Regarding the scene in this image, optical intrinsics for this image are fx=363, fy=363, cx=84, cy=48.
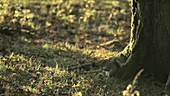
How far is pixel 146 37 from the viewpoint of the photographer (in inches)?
303

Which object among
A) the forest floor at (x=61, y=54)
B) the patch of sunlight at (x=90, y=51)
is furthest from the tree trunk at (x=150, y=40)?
the patch of sunlight at (x=90, y=51)

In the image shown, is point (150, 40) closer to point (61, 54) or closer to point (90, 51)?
point (61, 54)

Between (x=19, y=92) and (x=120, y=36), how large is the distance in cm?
758

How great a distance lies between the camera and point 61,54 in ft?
32.3

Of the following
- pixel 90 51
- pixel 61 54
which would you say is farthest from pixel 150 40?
pixel 90 51

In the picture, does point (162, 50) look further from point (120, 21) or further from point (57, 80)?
point (120, 21)

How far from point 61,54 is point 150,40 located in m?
2.96

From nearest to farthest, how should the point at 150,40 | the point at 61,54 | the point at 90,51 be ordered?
the point at 150,40 → the point at 61,54 → the point at 90,51

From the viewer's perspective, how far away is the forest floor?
707 centimetres

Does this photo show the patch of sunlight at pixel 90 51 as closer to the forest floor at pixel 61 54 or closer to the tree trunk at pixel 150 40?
the forest floor at pixel 61 54

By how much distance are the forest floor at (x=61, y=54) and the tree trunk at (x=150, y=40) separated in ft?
0.93

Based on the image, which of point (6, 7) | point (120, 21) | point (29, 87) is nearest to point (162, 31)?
point (29, 87)

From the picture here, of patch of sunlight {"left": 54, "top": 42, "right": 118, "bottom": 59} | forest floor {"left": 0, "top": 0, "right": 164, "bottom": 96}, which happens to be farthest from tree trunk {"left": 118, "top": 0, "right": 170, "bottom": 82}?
patch of sunlight {"left": 54, "top": 42, "right": 118, "bottom": 59}

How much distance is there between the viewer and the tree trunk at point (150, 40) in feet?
24.9
